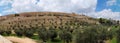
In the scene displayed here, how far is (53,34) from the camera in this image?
144 m

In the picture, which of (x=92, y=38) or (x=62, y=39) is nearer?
(x=92, y=38)

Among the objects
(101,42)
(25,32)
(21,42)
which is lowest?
(25,32)

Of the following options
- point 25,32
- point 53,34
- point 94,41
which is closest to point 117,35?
point 94,41

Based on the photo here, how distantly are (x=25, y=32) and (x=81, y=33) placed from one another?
74.0m

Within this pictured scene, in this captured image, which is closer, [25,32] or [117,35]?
[117,35]

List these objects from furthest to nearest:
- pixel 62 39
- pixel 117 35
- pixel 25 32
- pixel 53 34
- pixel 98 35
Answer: pixel 25 32
pixel 53 34
pixel 62 39
pixel 98 35
pixel 117 35

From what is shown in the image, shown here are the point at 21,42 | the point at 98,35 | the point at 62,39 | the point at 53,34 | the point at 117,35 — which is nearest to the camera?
the point at 21,42

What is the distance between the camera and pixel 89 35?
3585 inches

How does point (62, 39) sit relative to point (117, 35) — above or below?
below

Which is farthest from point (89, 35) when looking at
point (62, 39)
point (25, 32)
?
point (25, 32)

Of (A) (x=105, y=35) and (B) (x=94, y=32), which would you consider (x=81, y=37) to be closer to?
(B) (x=94, y=32)

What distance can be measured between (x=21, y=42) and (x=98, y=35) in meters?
67.0

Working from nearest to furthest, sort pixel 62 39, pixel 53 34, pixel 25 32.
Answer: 1. pixel 62 39
2. pixel 53 34
3. pixel 25 32

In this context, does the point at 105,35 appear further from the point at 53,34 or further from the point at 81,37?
the point at 53,34
